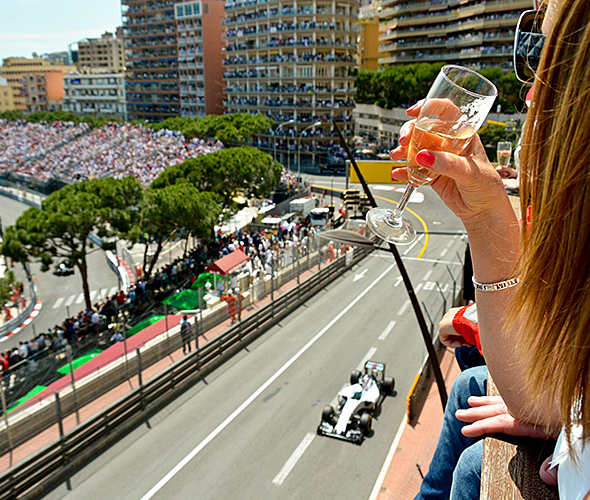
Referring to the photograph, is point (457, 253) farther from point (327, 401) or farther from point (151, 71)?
point (151, 71)

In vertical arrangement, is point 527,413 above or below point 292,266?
above

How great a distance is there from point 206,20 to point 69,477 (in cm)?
8925

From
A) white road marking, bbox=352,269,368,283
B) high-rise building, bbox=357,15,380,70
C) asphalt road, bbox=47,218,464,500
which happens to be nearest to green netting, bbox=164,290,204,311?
asphalt road, bbox=47,218,464,500

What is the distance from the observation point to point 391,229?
2.61 metres

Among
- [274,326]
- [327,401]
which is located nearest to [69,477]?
[327,401]

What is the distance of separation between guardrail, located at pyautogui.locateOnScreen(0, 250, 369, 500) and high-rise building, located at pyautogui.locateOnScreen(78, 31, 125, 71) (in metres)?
187

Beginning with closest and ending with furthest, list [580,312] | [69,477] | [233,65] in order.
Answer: [580,312], [69,477], [233,65]

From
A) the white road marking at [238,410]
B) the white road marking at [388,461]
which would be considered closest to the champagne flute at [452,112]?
the white road marking at [388,461]

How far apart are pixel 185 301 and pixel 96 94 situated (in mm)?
114278

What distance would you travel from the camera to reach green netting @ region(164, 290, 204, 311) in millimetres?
20312

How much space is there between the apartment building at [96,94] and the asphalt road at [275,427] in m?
107

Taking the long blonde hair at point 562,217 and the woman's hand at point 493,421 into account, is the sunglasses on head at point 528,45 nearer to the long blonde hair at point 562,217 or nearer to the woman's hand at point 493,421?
the long blonde hair at point 562,217

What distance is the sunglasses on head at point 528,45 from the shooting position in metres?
1.54

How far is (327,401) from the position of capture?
15.6m
